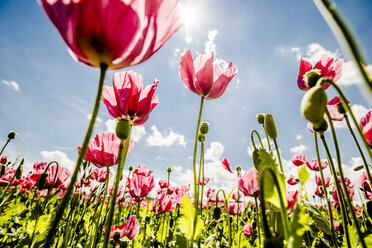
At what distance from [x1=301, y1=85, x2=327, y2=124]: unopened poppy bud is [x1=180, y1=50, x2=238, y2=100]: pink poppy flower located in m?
0.80

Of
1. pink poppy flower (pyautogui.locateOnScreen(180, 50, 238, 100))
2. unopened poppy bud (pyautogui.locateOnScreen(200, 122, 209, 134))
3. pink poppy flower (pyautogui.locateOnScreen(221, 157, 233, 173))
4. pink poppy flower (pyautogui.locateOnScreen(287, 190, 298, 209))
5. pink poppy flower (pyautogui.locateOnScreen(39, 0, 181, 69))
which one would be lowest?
pink poppy flower (pyautogui.locateOnScreen(287, 190, 298, 209))

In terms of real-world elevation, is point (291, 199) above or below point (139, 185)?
below

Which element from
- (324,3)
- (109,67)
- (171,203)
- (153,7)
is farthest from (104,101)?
(171,203)

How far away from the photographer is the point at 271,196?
0.66 metres

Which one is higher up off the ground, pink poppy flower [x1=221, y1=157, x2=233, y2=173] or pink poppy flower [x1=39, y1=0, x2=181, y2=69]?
pink poppy flower [x1=221, y1=157, x2=233, y2=173]

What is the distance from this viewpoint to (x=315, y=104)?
50cm

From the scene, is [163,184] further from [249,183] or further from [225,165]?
[225,165]

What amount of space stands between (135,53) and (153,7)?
0.13m

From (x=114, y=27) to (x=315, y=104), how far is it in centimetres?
53

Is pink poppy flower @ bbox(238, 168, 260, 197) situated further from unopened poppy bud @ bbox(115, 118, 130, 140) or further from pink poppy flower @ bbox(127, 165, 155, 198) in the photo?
unopened poppy bud @ bbox(115, 118, 130, 140)

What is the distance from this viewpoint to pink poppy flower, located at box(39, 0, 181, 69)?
19.3 inches

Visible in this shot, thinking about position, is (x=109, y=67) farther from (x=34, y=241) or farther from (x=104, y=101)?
(x=34, y=241)

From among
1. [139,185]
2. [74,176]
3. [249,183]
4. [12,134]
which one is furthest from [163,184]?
[74,176]

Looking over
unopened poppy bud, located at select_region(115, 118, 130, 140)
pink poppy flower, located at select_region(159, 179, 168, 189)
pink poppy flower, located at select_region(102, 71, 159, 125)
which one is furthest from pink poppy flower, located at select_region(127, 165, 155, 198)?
pink poppy flower, located at select_region(159, 179, 168, 189)
